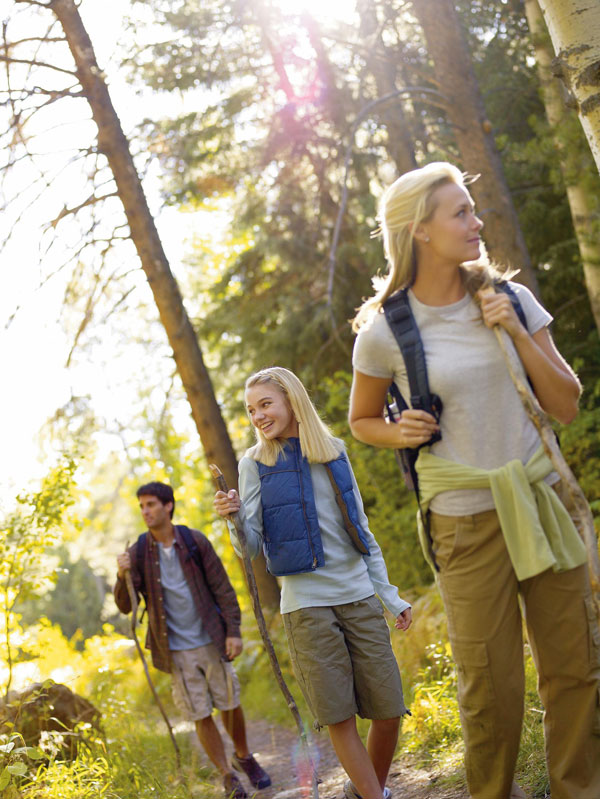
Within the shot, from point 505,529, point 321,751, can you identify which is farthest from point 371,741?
point 321,751

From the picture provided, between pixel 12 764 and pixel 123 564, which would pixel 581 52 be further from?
pixel 12 764

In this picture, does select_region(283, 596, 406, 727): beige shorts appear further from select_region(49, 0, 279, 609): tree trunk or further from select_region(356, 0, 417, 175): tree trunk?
select_region(356, 0, 417, 175): tree trunk

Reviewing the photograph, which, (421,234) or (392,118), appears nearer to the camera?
(421,234)

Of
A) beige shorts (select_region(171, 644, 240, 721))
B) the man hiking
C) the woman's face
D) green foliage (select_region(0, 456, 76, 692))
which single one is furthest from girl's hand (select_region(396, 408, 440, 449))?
green foliage (select_region(0, 456, 76, 692))

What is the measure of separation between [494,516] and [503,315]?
67 centimetres

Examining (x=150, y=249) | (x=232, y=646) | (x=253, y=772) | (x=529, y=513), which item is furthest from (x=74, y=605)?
(x=529, y=513)

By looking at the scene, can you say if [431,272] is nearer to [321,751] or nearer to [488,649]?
[488,649]

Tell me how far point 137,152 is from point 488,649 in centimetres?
941

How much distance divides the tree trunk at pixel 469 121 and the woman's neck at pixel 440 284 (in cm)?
538

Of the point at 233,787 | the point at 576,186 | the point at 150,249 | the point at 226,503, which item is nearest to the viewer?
the point at 226,503

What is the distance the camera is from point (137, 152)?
11.1 meters

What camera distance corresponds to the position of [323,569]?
404 cm

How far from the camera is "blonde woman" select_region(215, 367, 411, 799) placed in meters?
3.88

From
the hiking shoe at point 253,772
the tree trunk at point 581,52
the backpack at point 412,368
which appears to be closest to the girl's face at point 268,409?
the backpack at point 412,368
